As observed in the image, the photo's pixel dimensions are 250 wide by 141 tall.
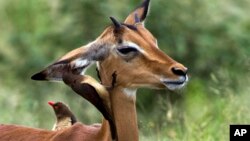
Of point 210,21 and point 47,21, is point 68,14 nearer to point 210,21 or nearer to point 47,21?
point 47,21

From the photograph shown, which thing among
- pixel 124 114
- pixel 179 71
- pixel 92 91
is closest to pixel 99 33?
pixel 124 114

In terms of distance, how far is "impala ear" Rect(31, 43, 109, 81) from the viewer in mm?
8266

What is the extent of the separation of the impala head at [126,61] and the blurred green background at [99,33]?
3927 millimetres

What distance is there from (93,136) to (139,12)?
1088mm

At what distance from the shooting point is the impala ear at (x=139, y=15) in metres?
8.95

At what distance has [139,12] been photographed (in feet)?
30.0

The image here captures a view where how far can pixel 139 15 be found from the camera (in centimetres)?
906

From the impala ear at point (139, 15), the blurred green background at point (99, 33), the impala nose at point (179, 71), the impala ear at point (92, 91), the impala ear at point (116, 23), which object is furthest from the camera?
the blurred green background at point (99, 33)

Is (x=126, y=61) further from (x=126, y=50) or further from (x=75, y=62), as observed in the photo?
(x=75, y=62)

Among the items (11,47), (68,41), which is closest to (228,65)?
(68,41)

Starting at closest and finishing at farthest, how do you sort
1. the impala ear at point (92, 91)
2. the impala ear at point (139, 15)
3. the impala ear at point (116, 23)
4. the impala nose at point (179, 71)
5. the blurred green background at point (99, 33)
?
the impala nose at point (179, 71) < the impala ear at point (92, 91) < the impala ear at point (116, 23) < the impala ear at point (139, 15) < the blurred green background at point (99, 33)

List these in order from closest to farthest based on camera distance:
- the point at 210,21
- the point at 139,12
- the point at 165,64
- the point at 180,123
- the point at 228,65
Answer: the point at 165,64
the point at 139,12
the point at 180,123
the point at 228,65
the point at 210,21

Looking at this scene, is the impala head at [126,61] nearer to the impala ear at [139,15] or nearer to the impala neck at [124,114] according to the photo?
the impala neck at [124,114]

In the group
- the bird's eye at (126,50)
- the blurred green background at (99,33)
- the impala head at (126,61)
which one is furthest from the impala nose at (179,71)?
the blurred green background at (99,33)
